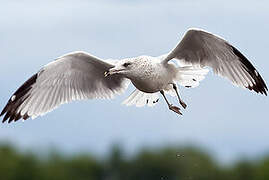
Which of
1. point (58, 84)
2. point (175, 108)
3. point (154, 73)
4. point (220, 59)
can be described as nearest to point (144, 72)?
point (154, 73)

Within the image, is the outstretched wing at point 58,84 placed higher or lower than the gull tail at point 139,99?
higher

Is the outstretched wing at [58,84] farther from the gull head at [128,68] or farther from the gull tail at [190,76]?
the gull tail at [190,76]

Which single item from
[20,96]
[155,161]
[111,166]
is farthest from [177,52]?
[111,166]

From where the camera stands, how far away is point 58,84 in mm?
7711

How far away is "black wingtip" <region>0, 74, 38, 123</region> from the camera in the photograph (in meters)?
7.55

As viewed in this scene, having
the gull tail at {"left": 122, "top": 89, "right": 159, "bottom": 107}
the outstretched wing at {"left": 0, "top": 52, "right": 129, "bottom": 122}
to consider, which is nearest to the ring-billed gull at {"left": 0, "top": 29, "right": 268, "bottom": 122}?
the outstretched wing at {"left": 0, "top": 52, "right": 129, "bottom": 122}

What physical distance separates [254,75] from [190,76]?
518 mm

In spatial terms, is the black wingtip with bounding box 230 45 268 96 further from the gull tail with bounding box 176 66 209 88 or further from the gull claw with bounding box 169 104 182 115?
the gull claw with bounding box 169 104 182 115

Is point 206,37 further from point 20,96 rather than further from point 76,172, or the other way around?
point 76,172

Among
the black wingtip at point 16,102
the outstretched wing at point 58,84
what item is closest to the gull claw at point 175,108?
the outstretched wing at point 58,84

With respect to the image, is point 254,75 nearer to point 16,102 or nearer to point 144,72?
point 144,72

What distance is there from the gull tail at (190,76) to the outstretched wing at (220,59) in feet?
0.21

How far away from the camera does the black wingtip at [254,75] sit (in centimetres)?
750

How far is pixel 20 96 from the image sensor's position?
760cm
